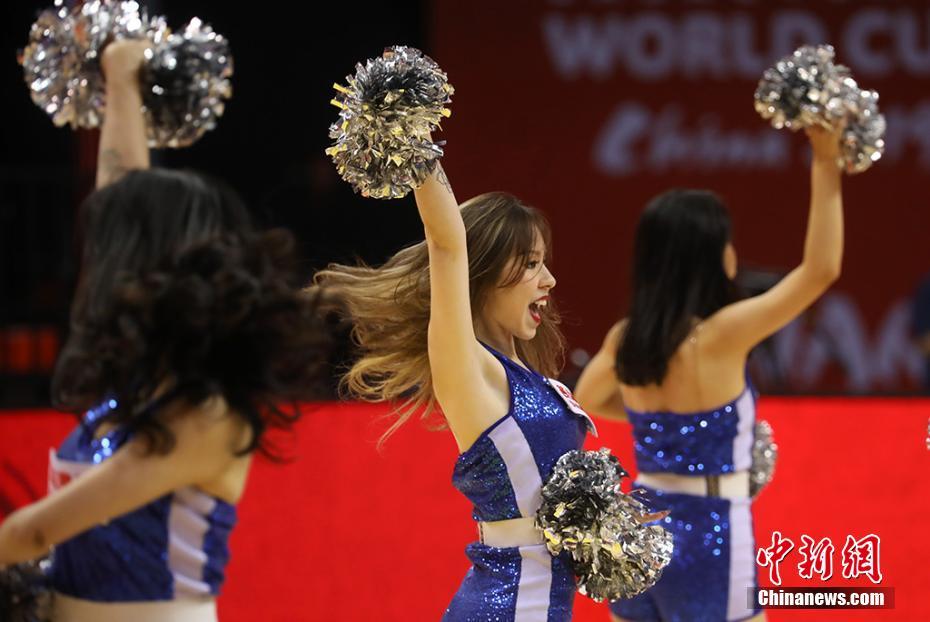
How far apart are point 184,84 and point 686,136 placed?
572cm

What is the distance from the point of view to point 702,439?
3852 millimetres

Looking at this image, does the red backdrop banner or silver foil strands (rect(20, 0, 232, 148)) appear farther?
the red backdrop banner

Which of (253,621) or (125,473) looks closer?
(125,473)

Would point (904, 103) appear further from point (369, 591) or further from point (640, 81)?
point (369, 591)

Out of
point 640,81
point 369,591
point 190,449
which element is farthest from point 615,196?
point 190,449

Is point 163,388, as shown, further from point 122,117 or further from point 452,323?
point 452,323

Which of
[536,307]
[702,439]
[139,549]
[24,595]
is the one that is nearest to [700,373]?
[702,439]

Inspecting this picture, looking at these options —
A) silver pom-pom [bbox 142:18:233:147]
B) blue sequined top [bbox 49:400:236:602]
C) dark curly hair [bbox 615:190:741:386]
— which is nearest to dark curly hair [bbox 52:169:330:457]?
blue sequined top [bbox 49:400:236:602]

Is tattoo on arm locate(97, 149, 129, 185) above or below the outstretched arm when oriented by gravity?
above

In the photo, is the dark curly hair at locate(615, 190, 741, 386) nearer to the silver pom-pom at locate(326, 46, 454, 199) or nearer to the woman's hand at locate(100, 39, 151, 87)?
the silver pom-pom at locate(326, 46, 454, 199)

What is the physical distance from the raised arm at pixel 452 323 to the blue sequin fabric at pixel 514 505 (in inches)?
2.1

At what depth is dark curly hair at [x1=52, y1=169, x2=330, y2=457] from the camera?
86.6 inches

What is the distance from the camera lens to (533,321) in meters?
3.09

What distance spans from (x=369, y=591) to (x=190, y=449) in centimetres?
279
